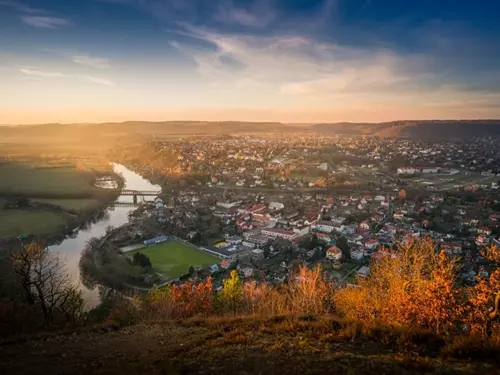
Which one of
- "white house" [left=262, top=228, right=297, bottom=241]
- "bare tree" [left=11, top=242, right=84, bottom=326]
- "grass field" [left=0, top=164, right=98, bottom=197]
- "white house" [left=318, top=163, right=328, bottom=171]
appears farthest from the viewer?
"white house" [left=318, top=163, right=328, bottom=171]

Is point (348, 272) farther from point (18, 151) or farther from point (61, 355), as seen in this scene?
point (18, 151)

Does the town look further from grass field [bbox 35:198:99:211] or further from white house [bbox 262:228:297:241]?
grass field [bbox 35:198:99:211]

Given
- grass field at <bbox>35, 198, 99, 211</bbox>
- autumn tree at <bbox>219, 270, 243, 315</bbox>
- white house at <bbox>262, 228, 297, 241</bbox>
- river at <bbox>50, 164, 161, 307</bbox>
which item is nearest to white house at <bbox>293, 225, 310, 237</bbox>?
white house at <bbox>262, 228, 297, 241</bbox>

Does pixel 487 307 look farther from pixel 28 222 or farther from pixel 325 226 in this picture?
pixel 28 222

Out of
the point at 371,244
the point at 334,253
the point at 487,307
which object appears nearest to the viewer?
the point at 487,307

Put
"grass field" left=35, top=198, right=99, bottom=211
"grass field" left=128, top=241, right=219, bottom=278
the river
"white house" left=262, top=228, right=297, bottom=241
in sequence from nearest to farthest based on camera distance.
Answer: the river < "grass field" left=128, top=241, right=219, bottom=278 < "white house" left=262, top=228, right=297, bottom=241 < "grass field" left=35, top=198, right=99, bottom=211

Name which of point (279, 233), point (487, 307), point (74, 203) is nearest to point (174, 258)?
point (279, 233)
